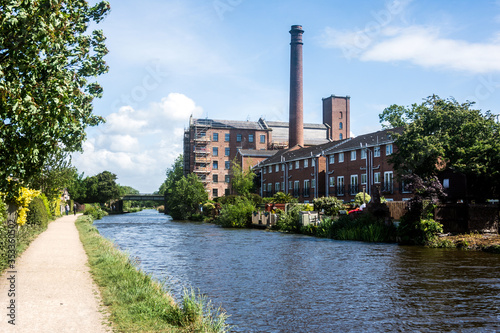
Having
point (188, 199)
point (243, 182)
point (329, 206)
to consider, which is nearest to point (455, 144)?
point (329, 206)

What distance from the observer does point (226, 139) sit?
92.5m

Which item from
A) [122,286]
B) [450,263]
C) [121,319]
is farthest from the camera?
[450,263]

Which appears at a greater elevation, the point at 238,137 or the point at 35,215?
the point at 238,137

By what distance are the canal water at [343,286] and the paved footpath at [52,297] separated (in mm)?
2658

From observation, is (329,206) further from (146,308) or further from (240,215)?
(146,308)

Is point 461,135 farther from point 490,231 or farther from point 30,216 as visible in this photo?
point 30,216

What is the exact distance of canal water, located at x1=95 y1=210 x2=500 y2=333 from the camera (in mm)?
9547

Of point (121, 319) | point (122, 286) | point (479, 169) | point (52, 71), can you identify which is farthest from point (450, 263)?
point (52, 71)

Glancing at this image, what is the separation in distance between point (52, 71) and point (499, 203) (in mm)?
25343

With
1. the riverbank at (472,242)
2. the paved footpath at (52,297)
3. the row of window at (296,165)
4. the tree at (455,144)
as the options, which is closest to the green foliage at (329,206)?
the tree at (455,144)

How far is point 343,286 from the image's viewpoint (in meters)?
13.4

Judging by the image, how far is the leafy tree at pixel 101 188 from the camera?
11075 cm

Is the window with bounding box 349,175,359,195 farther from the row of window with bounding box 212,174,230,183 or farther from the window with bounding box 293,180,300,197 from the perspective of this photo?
the row of window with bounding box 212,174,230,183

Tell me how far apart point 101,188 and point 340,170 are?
244ft
